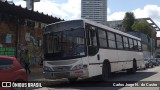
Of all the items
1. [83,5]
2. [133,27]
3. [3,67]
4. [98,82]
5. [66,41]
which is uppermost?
[83,5]

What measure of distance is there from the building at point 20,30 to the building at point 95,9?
101 metres

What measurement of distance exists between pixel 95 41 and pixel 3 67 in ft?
22.1

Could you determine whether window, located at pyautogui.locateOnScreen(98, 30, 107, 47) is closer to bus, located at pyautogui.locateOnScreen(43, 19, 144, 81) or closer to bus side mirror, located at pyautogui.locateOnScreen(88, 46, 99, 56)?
bus, located at pyautogui.locateOnScreen(43, 19, 144, 81)

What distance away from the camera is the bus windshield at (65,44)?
51.7 ft

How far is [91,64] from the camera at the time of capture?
1628 cm

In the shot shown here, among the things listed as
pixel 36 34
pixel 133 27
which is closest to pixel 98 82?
pixel 36 34

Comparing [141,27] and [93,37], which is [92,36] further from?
[141,27]

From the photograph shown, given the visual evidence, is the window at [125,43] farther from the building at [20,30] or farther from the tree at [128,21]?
the tree at [128,21]

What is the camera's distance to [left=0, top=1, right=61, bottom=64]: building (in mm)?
23578

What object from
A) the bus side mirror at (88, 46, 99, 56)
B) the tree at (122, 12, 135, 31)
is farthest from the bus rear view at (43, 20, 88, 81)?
the tree at (122, 12, 135, 31)

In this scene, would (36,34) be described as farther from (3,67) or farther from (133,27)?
(133,27)

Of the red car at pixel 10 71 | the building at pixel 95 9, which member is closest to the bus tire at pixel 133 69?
the red car at pixel 10 71

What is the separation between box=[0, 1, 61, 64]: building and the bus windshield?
22.5 ft

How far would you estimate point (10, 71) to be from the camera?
11609 mm
